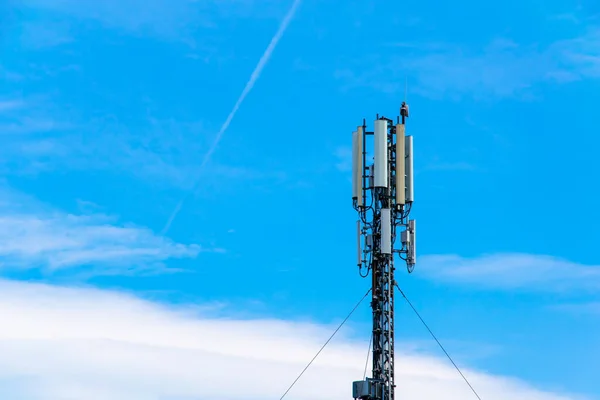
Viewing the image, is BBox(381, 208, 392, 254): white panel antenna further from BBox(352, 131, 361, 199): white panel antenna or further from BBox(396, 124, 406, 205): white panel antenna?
BBox(352, 131, 361, 199): white panel antenna

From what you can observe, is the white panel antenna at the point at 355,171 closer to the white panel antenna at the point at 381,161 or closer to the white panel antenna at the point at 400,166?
the white panel antenna at the point at 381,161

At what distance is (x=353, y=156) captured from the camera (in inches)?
3440

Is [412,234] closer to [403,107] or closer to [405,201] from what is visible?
[405,201]

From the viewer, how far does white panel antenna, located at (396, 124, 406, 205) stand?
86438mm

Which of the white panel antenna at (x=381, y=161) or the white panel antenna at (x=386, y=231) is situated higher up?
the white panel antenna at (x=381, y=161)

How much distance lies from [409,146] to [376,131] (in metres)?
2.83

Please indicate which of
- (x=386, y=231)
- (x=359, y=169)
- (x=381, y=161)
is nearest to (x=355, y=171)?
(x=359, y=169)

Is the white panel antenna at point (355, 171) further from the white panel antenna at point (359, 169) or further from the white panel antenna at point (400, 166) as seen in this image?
the white panel antenna at point (400, 166)

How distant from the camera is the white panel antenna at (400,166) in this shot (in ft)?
284

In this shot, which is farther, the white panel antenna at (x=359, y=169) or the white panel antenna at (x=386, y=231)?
the white panel antenna at (x=359, y=169)

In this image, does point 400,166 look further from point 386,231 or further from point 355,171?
point 386,231

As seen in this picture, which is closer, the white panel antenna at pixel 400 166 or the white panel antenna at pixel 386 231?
the white panel antenna at pixel 386 231

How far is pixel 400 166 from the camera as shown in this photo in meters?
86.6

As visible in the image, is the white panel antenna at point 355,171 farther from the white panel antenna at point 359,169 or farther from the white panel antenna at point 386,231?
the white panel antenna at point 386,231
